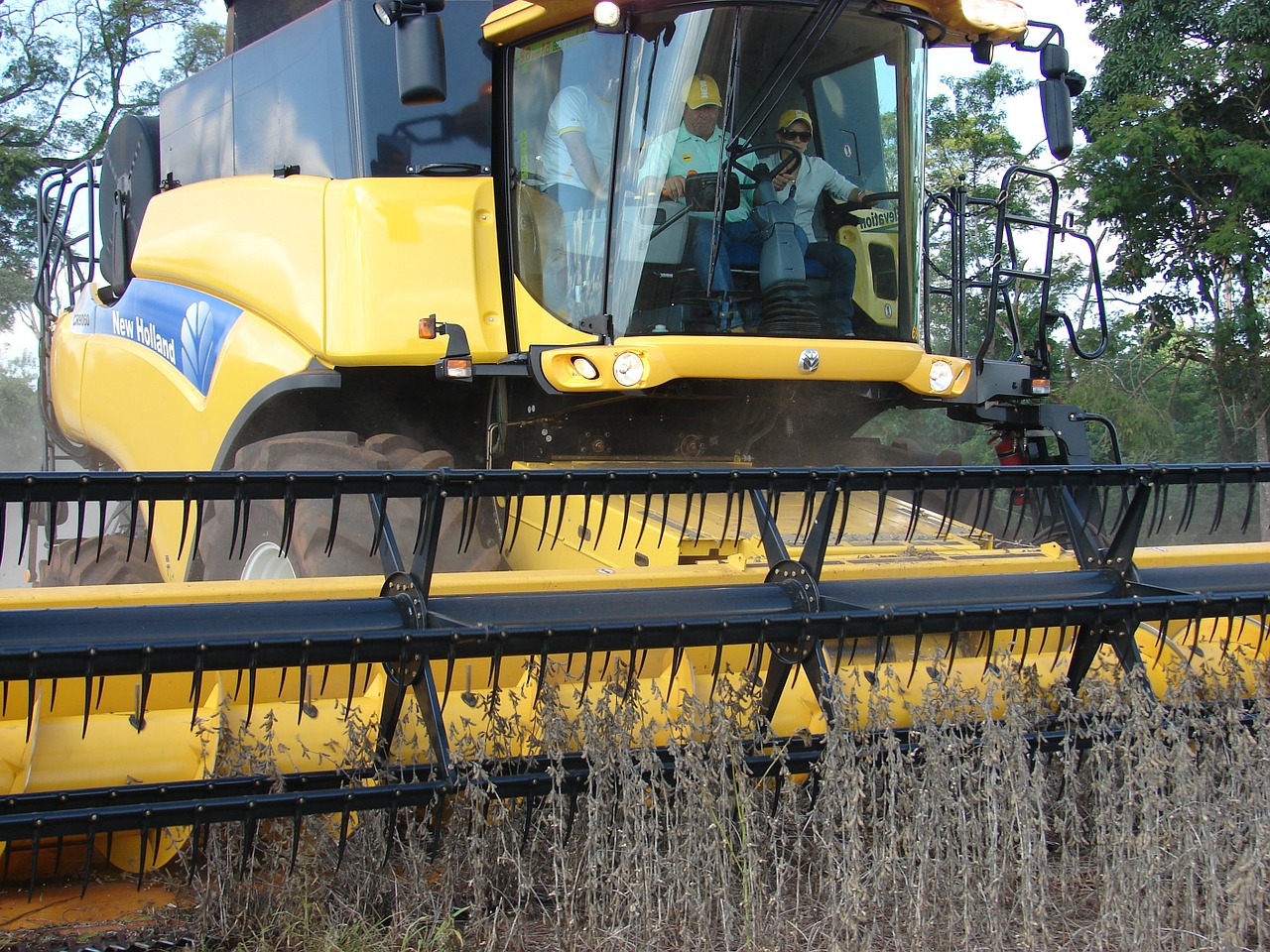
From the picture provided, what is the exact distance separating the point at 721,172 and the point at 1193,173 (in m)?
8.62

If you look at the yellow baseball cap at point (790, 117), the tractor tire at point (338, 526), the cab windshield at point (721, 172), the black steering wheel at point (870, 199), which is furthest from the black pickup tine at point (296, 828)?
the black steering wheel at point (870, 199)

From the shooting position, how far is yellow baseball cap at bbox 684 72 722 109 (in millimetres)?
3457

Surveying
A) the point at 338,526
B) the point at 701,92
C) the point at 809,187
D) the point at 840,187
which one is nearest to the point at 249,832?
→ the point at 338,526

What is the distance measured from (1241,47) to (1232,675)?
934 centimetres

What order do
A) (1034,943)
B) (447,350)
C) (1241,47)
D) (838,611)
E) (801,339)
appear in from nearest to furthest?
1. (1034,943)
2. (838,611)
3. (801,339)
4. (447,350)
5. (1241,47)

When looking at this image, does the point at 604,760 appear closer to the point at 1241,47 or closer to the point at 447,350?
the point at 447,350

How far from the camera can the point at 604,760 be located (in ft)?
8.04

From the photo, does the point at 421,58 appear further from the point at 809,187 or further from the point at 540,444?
the point at 540,444

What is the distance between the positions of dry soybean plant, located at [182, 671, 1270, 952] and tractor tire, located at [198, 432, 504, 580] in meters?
1.05

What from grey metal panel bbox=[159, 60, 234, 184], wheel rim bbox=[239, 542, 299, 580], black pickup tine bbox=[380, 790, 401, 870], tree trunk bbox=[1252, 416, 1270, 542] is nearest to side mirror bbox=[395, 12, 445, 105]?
wheel rim bbox=[239, 542, 299, 580]

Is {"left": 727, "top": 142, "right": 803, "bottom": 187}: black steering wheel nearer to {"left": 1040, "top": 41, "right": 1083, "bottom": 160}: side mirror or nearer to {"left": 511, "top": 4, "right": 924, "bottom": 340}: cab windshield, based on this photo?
{"left": 511, "top": 4, "right": 924, "bottom": 340}: cab windshield

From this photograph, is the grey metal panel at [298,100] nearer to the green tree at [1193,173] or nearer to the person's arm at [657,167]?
the person's arm at [657,167]

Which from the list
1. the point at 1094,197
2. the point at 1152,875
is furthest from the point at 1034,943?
the point at 1094,197

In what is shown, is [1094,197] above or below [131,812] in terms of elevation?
above
